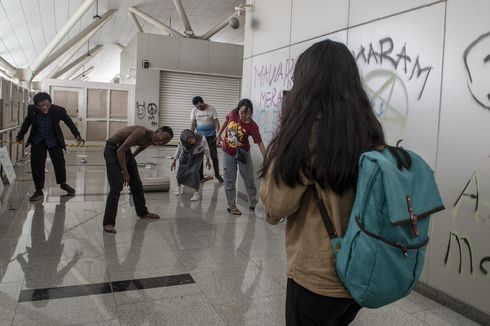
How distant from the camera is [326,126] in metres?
1.39

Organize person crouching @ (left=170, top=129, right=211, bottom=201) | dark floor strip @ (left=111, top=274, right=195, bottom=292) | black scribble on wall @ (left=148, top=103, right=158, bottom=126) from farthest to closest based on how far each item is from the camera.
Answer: black scribble on wall @ (left=148, top=103, right=158, bottom=126) < person crouching @ (left=170, top=129, right=211, bottom=201) < dark floor strip @ (left=111, top=274, right=195, bottom=292)

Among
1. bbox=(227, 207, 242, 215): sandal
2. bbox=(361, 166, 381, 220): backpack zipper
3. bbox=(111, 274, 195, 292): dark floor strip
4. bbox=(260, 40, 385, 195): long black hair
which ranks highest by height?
bbox=(260, 40, 385, 195): long black hair

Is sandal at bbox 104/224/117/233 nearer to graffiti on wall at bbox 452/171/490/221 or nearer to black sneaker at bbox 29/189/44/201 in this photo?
black sneaker at bbox 29/189/44/201

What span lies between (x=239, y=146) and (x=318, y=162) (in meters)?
4.68

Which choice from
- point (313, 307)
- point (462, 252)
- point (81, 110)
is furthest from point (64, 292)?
point (81, 110)

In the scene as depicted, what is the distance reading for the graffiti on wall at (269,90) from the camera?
238 inches

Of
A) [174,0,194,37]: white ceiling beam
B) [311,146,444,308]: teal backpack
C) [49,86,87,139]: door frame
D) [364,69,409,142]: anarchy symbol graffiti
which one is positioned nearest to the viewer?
[311,146,444,308]: teal backpack

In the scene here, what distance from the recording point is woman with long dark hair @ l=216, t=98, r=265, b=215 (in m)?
5.97

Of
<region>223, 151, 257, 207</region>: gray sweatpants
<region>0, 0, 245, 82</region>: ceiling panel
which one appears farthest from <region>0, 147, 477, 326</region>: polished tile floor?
<region>0, 0, 245, 82</region>: ceiling panel

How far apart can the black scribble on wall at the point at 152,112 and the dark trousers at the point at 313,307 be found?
16.9 meters

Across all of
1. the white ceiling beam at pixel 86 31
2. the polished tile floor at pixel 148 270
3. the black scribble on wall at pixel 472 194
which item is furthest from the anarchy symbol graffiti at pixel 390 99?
the white ceiling beam at pixel 86 31

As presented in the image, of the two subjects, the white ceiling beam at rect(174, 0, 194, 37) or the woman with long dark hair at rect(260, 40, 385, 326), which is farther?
the white ceiling beam at rect(174, 0, 194, 37)

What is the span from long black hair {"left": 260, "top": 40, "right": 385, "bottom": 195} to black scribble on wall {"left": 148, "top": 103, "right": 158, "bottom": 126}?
16.9m

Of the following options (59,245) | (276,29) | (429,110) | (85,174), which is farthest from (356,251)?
(85,174)
